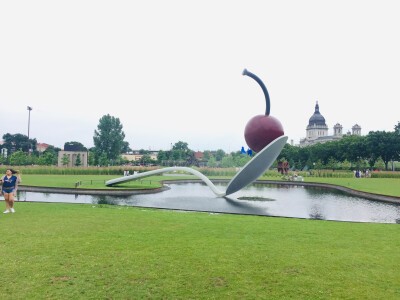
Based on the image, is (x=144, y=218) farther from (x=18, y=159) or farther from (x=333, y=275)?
(x=18, y=159)

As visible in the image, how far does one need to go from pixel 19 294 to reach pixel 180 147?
11179 cm

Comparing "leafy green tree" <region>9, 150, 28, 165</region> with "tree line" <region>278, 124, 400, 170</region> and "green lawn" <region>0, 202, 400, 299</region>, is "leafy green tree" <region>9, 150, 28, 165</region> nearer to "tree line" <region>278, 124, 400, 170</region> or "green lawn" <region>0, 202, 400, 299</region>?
"tree line" <region>278, 124, 400, 170</region>

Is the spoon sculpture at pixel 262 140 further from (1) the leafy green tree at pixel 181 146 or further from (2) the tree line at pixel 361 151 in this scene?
(1) the leafy green tree at pixel 181 146

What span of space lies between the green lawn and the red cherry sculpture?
324 inches

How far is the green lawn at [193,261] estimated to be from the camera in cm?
447

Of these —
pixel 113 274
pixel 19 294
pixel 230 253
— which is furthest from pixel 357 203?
pixel 19 294

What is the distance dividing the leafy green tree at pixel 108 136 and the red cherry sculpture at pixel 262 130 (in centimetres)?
5713

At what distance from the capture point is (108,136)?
228ft

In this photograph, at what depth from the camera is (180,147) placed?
115875mm

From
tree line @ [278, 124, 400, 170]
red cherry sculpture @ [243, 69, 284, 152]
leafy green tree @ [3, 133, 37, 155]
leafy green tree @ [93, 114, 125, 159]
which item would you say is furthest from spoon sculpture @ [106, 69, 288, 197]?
leafy green tree @ [3, 133, 37, 155]

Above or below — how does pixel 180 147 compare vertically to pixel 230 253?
above

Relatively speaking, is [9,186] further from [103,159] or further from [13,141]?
[13,141]

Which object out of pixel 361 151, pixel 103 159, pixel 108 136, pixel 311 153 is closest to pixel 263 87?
pixel 361 151

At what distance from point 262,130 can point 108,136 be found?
191ft
